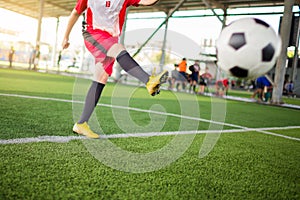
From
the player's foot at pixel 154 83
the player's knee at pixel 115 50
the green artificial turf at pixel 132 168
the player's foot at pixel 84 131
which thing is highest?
the player's knee at pixel 115 50

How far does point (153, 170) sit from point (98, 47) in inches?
53.5

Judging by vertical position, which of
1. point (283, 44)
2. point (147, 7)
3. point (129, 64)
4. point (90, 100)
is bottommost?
point (90, 100)

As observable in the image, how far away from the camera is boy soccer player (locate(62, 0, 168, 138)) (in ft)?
8.37

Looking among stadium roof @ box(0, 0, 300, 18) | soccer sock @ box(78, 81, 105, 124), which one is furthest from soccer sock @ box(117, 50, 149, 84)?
stadium roof @ box(0, 0, 300, 18)

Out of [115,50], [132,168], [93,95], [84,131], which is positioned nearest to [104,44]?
[115,50]

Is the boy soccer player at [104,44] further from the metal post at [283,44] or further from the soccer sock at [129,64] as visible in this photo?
the metal post at [283,44]

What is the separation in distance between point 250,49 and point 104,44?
1.33 metres

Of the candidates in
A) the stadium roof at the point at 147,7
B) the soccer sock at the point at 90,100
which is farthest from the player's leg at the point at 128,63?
the stadium roof at the point at 147,7

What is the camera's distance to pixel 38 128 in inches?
108

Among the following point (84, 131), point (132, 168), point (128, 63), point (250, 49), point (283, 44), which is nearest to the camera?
point (132, 168)

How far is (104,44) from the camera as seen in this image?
8.48ft

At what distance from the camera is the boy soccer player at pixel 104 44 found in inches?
100

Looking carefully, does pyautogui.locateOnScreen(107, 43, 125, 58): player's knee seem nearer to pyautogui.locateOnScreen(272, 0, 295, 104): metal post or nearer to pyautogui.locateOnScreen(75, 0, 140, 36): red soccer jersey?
pyautogui.locateOnScreen(75, 0, 140, 36): red soccer jersey

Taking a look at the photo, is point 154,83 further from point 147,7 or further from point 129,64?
point 147,7
